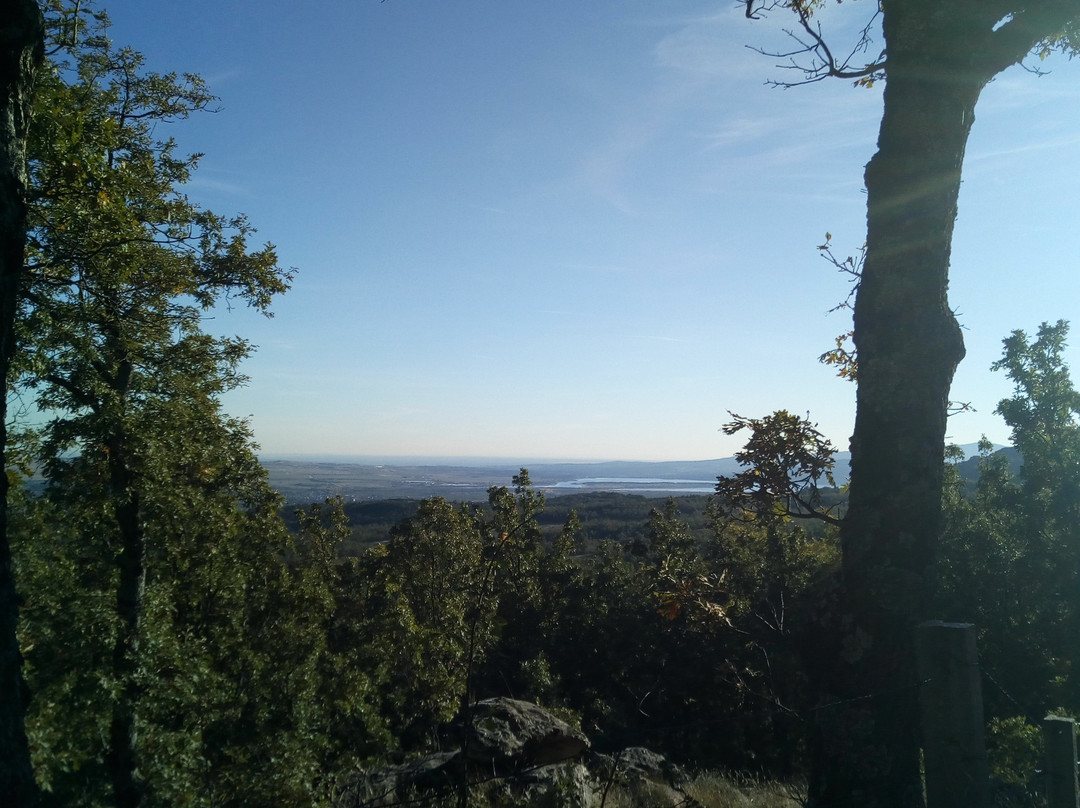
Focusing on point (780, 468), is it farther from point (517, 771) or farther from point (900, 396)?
point (517, 771)

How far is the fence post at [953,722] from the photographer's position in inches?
116

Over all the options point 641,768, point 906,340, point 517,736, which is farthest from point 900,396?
point 517,736

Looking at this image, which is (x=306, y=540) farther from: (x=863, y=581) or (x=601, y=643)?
(x=863, y=581)

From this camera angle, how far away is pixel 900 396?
3979 mm

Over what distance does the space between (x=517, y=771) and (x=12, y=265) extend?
21.0 feet

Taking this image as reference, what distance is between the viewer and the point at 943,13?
165 inches

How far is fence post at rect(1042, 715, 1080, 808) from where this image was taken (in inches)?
122

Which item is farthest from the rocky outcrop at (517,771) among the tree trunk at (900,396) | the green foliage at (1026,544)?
the green foliage at (1026,544)

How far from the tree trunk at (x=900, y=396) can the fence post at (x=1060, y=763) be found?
585mm

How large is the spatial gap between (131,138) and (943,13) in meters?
9.67

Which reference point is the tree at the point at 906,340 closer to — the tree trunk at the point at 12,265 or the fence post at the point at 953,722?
the fence post at the point at 953,722

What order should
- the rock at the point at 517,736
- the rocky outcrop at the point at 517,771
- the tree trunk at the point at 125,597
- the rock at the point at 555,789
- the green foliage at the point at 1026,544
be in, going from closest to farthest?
the rock at the point at 555,789 < the rocky outcrop at the point at 517,771 < the tree trunk at the point at 125,597 < the rock at the point at 517,736 < the green foliage at the point at 1026,544

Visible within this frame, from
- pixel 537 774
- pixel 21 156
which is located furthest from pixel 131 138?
pixel 537 774

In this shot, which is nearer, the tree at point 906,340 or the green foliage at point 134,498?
the tree at point 906,340
